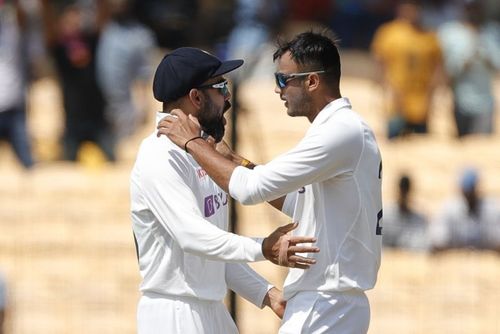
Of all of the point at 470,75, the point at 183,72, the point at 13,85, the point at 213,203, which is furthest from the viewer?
the point at 470,75

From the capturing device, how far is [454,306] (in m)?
11.2

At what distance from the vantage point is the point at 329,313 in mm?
6094

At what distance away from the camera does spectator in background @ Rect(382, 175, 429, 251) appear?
463 inches

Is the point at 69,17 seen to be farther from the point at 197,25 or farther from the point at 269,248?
the point at 269,248

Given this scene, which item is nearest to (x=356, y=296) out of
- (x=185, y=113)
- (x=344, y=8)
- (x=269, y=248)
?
(x=269, y=248)

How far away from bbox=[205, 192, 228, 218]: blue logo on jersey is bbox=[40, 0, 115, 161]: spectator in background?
7333 millimetres

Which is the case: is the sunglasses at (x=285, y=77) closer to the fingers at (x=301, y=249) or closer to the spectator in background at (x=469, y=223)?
the fingers at (x=301, y=249)

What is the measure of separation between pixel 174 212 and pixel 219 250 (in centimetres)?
22

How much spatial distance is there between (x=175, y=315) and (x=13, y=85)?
25.4 ft

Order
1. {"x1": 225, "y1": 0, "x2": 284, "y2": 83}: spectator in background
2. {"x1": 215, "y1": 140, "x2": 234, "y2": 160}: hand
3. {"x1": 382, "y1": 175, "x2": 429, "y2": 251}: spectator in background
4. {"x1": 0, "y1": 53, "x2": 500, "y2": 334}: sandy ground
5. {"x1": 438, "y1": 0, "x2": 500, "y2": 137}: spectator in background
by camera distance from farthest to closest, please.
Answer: {"x1": 225, "y1": 0, "x2": 284, "y2": 83}: spectator in background
{"x1": 438, "y1": 0, "x2": 500, "y2": 137}: spectator in background
{"x1": 382, "y1": 175, "x2": 429, "y2": 251}: spectator in background
{"x1": 0, "y1": 53, "x2": 500, "y2": 334}: sandy ground
{"x1": 215, "y1": 140, "x2": 234, "y2": 160}: hand

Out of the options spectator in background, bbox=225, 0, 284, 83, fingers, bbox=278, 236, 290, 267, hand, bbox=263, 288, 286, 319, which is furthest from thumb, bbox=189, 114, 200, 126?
spectator in background, bbox=225, 0, 284, 83

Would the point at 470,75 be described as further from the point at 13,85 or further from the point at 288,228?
the point at 288,228

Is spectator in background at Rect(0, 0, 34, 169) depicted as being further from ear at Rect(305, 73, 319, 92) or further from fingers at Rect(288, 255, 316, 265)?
fingers at Rect(288, 255, 316, 265)

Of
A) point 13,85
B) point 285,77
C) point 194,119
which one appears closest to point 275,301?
point 194,119
